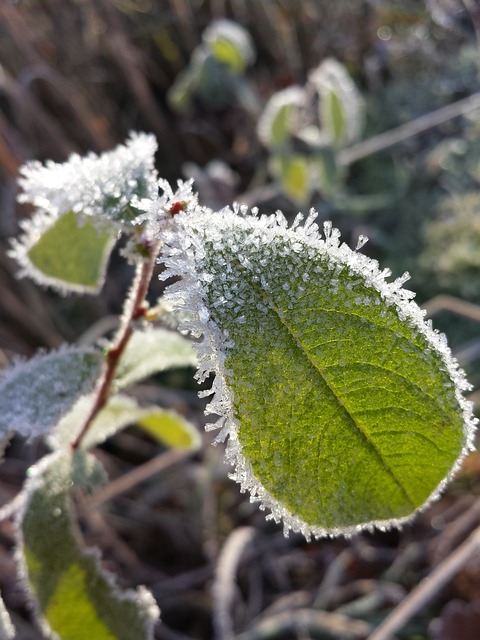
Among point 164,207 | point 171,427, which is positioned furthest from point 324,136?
point 164,207

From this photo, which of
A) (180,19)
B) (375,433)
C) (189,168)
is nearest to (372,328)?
(375,433)

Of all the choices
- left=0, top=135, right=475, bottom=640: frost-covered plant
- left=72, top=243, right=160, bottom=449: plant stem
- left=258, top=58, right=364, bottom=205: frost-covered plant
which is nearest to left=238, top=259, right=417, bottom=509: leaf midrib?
left=0, top=135, right=475, bottom=640: frost-covered plant

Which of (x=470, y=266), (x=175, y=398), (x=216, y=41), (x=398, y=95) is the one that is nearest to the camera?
(x=175, y=398)

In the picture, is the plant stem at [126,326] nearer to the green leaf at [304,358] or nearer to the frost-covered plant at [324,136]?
the green leaf at [304,358]

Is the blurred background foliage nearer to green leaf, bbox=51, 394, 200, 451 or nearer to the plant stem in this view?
green leaf, bbox=51, 394, 200, 451

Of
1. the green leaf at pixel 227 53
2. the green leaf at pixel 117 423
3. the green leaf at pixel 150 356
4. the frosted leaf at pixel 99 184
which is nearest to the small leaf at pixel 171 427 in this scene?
the green leaf at pixel 117 423

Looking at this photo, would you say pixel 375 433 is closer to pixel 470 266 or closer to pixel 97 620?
pixel 97 620
